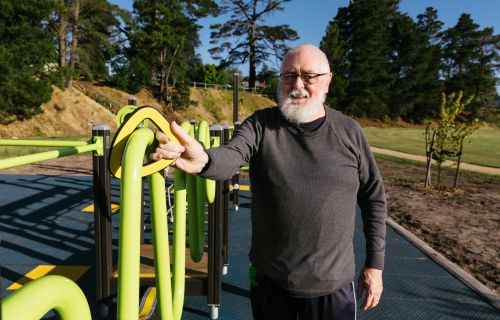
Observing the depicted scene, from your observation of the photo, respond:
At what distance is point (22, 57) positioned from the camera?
20609mm

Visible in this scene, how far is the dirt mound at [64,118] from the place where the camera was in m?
22.0

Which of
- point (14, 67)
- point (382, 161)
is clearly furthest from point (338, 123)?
point (14, 67)

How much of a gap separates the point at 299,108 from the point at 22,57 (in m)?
23.9

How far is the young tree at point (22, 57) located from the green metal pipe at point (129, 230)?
2294cm

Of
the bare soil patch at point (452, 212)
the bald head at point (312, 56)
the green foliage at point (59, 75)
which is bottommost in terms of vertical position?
the bare soil patch at point (452, 212)

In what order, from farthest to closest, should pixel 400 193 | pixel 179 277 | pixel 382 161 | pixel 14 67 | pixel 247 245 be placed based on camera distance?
1. pixel 14 67
2. pixel 382 161
3. pixel 400 193
4. pixel 247 245
5. pixel 179 277

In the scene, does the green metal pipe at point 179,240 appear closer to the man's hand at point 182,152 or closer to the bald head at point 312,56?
the man's hand at point 182,152

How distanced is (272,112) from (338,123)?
12.9 inches

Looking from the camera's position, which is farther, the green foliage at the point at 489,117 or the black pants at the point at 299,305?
the green foliage at the point at 489,117

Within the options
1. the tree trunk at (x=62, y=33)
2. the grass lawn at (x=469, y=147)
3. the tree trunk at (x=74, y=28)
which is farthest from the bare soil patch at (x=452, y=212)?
the tree trunk at (x=74, y=28)

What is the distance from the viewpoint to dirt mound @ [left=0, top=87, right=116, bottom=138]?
22047mm

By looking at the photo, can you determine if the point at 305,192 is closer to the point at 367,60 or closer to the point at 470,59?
the point at 367,60

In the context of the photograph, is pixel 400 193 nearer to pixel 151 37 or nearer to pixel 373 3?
pixel 151 37

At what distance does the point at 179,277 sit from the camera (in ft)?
7.18
